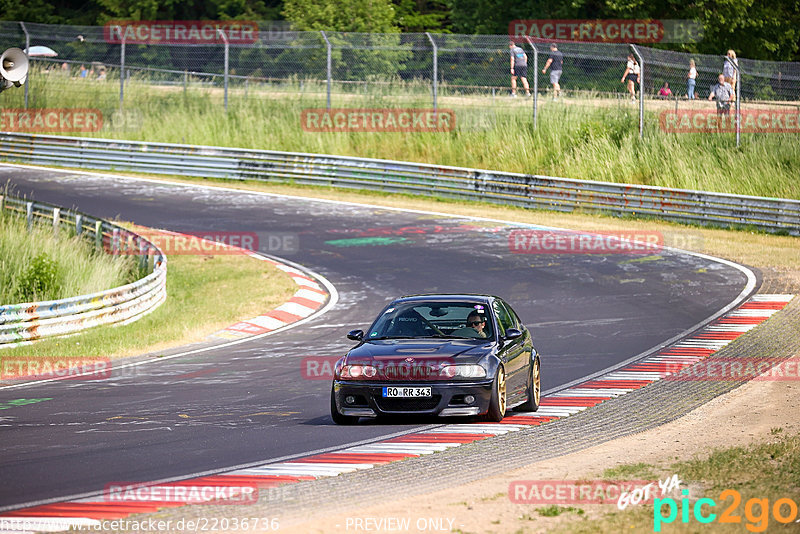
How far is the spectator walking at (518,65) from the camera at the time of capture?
32.7 metres

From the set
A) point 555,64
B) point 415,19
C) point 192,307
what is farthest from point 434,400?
point 415,19

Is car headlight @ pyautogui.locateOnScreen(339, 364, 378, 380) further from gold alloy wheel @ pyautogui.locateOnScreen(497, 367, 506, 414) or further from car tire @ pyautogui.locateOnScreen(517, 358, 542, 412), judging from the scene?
car tire @ pyautogui.locateOnScreen(517, 358, 542, 412)

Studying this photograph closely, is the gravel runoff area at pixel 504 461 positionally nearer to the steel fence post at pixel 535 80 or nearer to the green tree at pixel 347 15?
the steel fence post at pixel 535 80

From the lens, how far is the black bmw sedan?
37.4 feet

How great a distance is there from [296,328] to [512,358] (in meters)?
7.91

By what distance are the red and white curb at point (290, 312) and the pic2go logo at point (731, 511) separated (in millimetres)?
11943

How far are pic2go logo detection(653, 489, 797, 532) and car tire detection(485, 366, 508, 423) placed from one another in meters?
3.35

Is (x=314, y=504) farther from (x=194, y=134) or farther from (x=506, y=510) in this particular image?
(x=194, y=134)

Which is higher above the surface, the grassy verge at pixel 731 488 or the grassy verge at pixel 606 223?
the grassy verge at pixel 731 488

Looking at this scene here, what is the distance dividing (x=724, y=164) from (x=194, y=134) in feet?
55.8

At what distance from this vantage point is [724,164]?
100 ft

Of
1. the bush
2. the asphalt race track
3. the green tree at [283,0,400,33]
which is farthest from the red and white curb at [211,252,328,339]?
the green tree at [283,0,400,33]

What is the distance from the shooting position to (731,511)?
7.92 m

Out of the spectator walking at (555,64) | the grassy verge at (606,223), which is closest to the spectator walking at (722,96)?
the grassy verge at (606,223)
